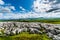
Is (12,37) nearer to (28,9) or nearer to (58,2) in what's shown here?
(28,9)

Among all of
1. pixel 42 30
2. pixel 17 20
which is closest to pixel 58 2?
pixel 42 30

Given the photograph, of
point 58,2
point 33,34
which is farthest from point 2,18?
point 58,2

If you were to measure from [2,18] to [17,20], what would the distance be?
0.87ft

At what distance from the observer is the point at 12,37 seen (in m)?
2.74

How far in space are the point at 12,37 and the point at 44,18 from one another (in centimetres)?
63

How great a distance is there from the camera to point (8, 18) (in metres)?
2.82

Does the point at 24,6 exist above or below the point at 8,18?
above

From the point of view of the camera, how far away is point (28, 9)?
111 inches

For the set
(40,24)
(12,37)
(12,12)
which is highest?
(12,12)

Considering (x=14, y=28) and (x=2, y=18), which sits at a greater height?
(x=2, y=18)

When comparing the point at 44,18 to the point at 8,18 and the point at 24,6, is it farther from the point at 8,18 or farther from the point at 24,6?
the point at 8,18

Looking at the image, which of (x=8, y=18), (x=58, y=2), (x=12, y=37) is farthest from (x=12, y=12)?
(x=58, y=2)

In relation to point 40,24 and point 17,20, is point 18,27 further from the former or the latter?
point 40,24

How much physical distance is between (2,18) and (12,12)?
203 mm
